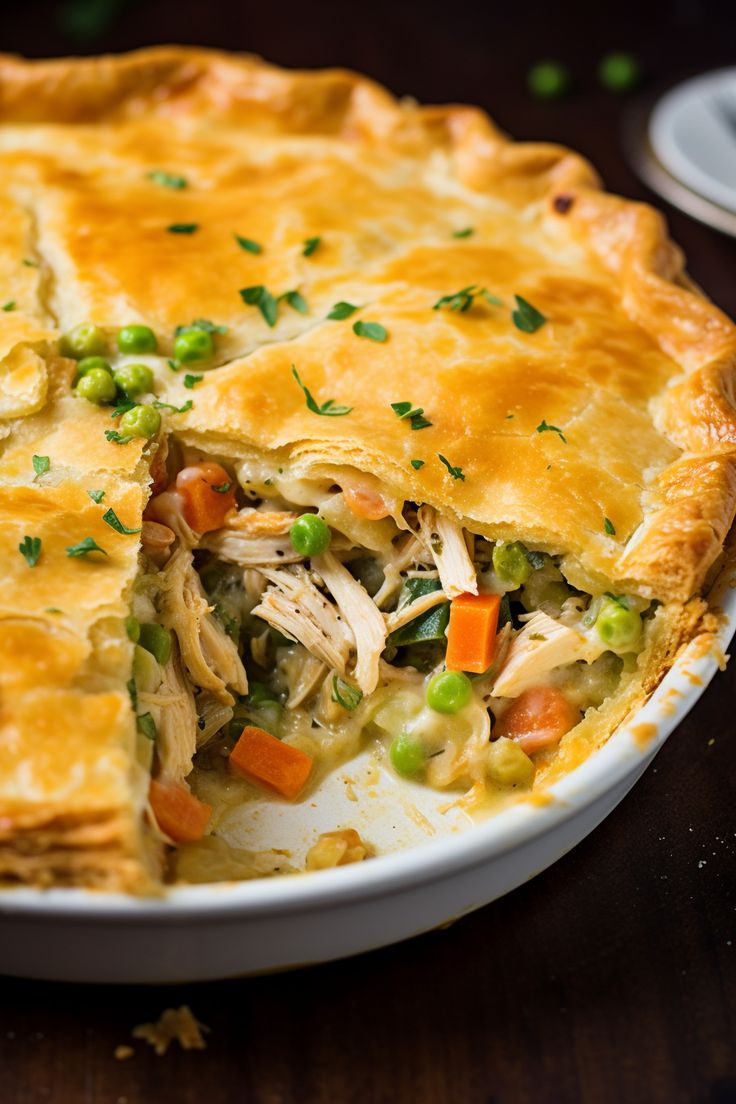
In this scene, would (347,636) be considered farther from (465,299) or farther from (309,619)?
(465,299)

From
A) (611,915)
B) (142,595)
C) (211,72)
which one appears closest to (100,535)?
(142,595)

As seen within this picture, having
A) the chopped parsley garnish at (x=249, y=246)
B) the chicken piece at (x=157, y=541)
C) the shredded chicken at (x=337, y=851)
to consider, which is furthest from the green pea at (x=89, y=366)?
the shredded chicken at (x=337, y=851)

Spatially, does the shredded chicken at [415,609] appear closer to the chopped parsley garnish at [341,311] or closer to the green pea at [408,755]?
the green pea at [408,755]

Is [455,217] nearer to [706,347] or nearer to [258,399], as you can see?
[706,347]

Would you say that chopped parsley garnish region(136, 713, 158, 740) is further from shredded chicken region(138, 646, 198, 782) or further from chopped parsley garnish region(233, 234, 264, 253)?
chopped parsley garnish region(233, 234, 264, 253)

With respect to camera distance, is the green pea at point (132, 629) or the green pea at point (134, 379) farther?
the green pea at point (134, 379)
